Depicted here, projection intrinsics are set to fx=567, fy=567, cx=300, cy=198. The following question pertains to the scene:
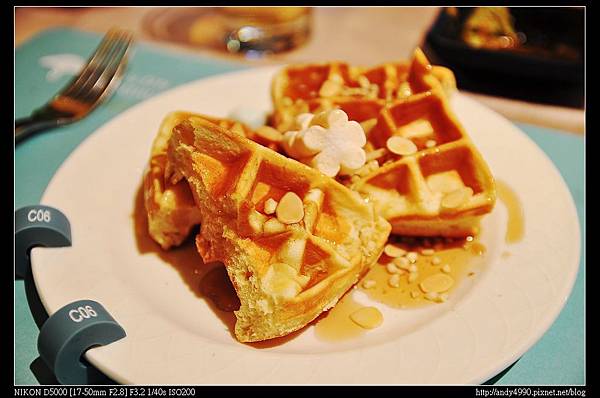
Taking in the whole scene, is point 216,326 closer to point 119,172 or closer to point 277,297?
point 277,297

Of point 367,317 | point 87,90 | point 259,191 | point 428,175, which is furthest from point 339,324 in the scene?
point 87,90

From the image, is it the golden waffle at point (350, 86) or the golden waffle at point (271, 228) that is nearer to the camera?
the golden waffle at point (271, 228)

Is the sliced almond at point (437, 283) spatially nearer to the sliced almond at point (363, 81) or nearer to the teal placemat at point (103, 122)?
the teal placemat at point (103, 122)

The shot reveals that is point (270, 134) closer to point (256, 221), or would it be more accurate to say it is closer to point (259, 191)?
point (259, 191)

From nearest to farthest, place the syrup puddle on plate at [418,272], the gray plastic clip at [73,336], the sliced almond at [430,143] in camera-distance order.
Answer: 1. the gray plastic clip at [73,336]
2. the syrup puddle on plate at [418,272]
3. the sliced almond at [430,143]

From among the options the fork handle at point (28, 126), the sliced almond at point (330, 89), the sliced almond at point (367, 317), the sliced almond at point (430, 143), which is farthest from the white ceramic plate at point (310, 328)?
the sliced almond at point (330, 89)

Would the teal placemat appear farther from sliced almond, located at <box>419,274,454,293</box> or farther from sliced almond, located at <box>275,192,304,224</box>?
sliced almond, located at <box>275,192,304,224</box>
